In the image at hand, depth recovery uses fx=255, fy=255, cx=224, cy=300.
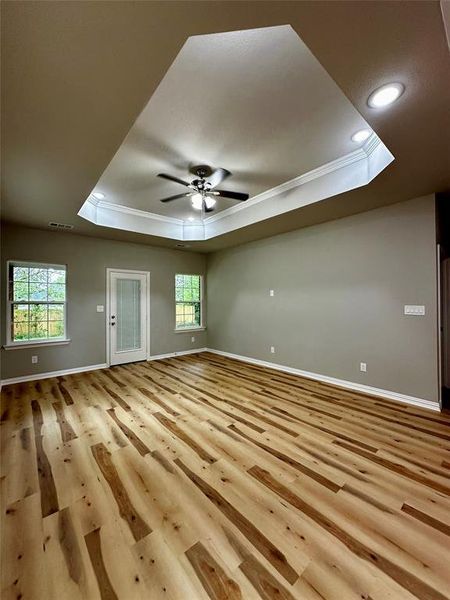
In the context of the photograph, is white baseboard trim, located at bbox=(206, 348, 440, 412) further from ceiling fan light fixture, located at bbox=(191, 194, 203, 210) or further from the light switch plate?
ceiling fan light fixture, located at bbox=(191, 194, 203, 210)

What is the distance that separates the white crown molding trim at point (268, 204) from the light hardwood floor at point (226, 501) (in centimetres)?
281

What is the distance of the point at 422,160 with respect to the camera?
7.98 ft

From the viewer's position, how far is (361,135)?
8.75 ft

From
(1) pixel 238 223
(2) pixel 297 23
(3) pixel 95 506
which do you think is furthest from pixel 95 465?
(1) pixel 238 223

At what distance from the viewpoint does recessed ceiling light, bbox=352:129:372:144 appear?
259 centimetres

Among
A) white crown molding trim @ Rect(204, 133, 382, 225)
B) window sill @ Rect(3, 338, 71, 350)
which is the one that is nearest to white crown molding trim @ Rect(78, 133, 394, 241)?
white crown molding trim @ Rect(204, 133, 382, 225)

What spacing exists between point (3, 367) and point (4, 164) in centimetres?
340

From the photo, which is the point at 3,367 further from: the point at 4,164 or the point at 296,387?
the point at 296,387

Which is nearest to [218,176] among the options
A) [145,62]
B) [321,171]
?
[321,171]

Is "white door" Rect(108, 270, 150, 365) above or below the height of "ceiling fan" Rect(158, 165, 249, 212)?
below

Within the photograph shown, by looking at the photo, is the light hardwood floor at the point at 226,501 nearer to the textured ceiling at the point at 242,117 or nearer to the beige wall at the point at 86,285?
the beige wall at the point at 86,285

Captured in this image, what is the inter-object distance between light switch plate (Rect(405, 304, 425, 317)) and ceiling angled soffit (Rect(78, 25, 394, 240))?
173cm

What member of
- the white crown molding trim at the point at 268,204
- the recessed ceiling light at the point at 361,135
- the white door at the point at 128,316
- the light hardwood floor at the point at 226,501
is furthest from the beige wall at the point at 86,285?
the recessed ceiling light at the point at 361,135

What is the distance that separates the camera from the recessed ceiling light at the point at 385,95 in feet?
5.21
